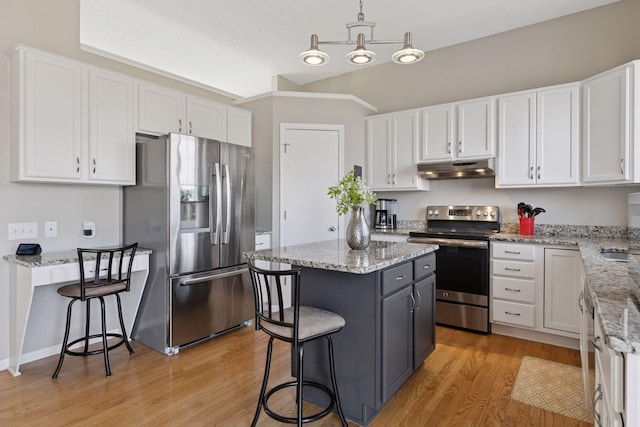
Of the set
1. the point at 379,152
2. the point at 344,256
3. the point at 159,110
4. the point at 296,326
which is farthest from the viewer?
the point at 379,152

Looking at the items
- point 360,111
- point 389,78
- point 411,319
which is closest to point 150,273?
point 411,319

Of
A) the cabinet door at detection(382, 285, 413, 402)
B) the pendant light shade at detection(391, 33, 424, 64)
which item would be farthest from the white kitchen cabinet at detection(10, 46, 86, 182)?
the cabinet door at detection(382, 285, 413, 402)

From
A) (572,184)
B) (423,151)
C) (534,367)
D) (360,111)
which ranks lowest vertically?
(534,367)

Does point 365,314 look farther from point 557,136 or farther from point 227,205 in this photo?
point 557,136

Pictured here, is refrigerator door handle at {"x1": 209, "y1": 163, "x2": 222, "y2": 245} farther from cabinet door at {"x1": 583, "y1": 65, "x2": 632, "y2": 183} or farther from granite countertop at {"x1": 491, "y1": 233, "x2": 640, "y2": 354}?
cabinet door at {"x1": 583, "y1": 65, "x2": 632, "y2": 183}

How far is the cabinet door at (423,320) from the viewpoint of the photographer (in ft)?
7.82

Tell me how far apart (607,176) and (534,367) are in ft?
5.46

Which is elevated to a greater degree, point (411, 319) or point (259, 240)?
point (259, 240)

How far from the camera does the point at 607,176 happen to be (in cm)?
293

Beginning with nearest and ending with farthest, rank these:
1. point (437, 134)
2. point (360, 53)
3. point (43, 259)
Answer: point (360, 53) < point (43, 259) < point (437, 134)

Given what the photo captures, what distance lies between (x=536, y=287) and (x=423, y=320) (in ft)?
4.49

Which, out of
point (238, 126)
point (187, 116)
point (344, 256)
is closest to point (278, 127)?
point (238, 126)

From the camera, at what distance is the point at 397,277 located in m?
2.12

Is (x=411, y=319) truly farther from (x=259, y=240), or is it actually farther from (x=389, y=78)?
(x=389, y=78)
